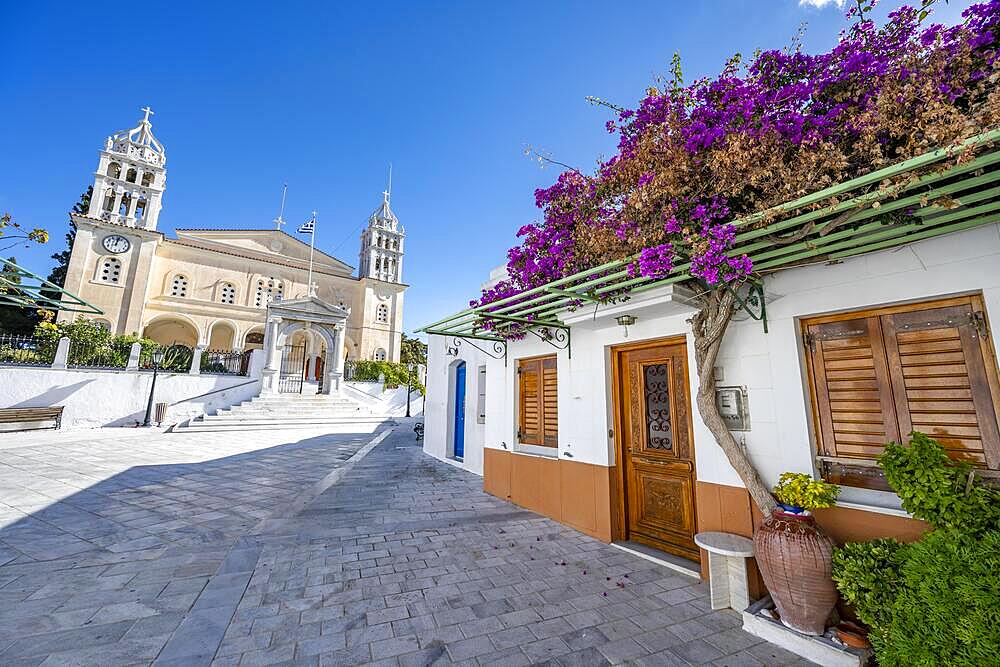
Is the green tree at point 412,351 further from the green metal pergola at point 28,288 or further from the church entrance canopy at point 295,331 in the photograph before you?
the green metal pergola at point 28,288

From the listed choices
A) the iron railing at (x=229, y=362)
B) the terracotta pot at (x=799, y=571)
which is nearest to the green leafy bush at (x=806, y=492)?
the terracotta pot at (x=799, y=571)

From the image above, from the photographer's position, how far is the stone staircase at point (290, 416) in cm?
1496

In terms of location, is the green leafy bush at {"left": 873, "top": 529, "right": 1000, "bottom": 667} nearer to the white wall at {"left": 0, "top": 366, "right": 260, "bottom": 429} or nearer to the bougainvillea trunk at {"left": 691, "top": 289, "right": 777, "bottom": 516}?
the bougainvillea trunk at {"left": 691, "top": 289, "right": 777, "bottom": 516}

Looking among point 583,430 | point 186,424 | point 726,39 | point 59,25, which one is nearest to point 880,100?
point 726,39

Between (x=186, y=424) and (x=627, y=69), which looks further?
(x=186, y=424)

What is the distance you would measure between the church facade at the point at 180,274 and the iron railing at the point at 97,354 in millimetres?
6693

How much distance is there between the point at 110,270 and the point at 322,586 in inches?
1157

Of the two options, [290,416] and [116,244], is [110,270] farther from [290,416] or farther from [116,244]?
[290,416]

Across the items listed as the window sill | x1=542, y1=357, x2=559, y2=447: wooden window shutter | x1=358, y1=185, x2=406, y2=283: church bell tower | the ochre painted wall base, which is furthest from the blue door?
x1=358, y1=185, x2=406, y2=283: church bell tower

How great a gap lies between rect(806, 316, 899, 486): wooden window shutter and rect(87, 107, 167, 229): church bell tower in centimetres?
3271

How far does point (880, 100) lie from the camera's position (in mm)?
2191

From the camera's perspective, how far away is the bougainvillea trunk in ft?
10.5

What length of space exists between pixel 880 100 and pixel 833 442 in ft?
7.68

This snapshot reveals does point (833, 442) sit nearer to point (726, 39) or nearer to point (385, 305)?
point (726, 39)
